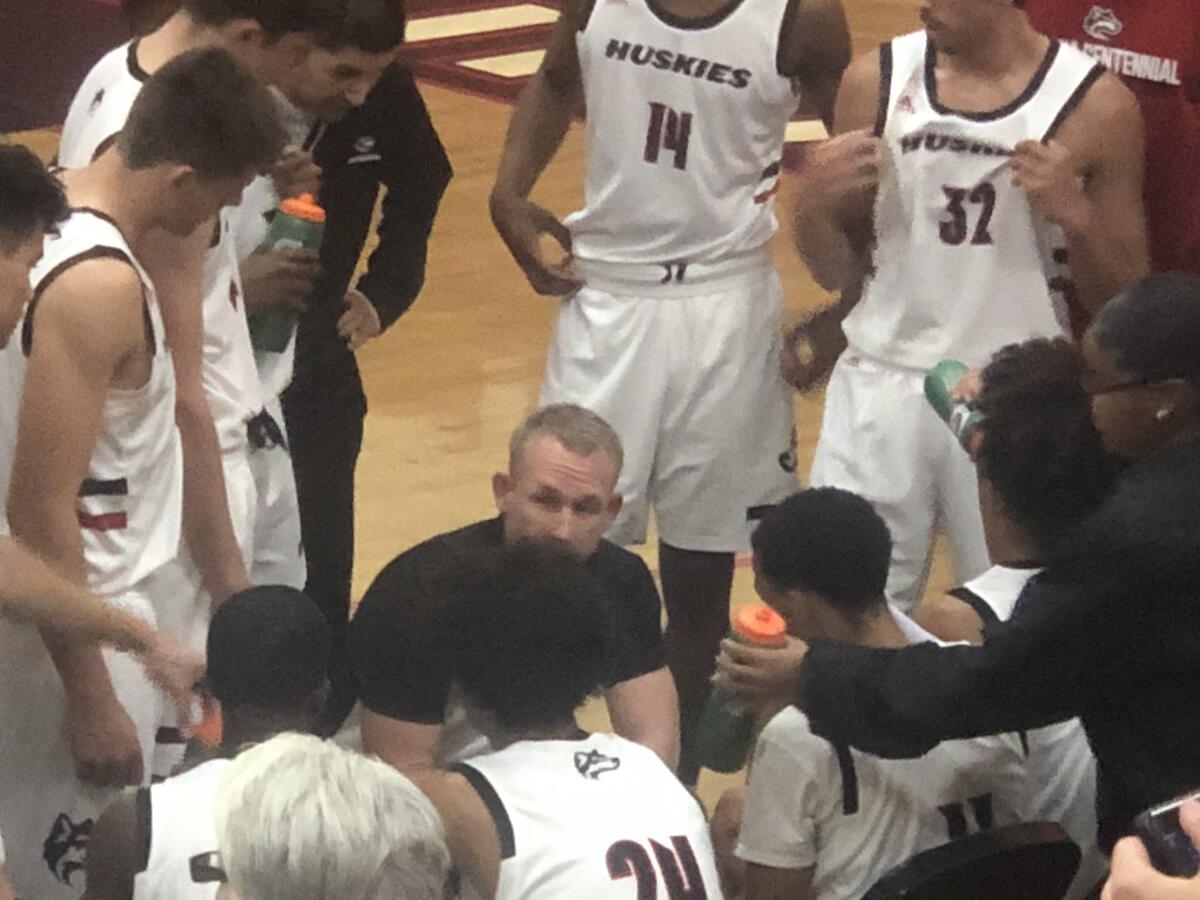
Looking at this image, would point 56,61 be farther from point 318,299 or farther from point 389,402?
point 318,299

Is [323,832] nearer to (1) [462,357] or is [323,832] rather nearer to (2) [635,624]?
(2) [635,624]

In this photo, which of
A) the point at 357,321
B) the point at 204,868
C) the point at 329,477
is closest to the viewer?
the point at 204,868

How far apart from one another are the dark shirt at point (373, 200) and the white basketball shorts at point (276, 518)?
46cm

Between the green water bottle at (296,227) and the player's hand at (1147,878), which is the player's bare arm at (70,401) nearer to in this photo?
the green water bottle at (296,227)

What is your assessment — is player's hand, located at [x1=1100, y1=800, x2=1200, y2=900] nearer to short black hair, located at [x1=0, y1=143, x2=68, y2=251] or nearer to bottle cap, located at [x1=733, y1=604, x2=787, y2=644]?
bottle cap, located at [x1=733, y1=604, x2=787, y2=644]

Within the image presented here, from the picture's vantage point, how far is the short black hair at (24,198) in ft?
8.62

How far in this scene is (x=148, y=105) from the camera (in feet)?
9.53

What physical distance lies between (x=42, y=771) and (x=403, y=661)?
24.0 inches

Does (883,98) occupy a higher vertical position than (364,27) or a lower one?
lower

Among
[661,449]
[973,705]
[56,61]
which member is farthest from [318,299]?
[56,61]

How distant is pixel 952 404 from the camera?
3.41 meters

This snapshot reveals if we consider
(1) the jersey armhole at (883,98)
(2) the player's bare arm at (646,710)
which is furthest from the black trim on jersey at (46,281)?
(1) the jersey armhole at (883,98)

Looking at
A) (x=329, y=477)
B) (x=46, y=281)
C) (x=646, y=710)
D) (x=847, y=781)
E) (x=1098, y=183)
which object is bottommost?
(x=329, y=477)

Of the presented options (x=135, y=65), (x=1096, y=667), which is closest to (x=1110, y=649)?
(x=1096, y=667)
